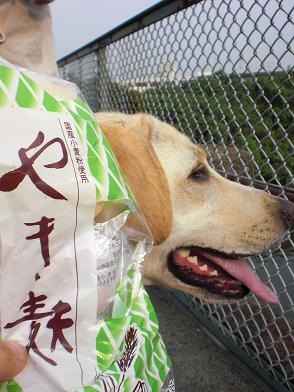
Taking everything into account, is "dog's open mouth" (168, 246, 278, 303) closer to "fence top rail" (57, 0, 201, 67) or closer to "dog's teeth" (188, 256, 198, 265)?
"dog's teeth" (188, 256, 198, 265)

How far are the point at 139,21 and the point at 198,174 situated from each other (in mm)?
1863

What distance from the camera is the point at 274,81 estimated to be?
2.00m

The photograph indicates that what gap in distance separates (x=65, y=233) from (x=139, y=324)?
46 cm

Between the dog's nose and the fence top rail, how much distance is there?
1.38 m

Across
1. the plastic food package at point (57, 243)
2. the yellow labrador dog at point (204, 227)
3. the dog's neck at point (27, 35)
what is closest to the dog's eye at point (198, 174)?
the yellow labrador dog at point (204, 227)

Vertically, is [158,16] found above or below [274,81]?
above

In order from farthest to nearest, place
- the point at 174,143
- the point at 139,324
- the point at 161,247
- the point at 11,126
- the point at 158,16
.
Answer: the point at 158,16 < the point at 174,143 < the point at 161,247 < the point at 139,324 < the point at 11,126

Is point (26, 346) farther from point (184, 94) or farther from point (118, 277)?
point (184, 94)

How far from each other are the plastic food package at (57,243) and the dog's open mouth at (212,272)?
2.83 ft

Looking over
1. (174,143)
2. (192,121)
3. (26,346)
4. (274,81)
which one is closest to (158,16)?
(192,121)

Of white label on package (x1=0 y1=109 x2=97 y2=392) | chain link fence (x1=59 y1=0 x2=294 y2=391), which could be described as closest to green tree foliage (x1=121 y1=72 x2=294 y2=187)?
chain link fence (x1=59 y1=0 x2=294 y2=391)

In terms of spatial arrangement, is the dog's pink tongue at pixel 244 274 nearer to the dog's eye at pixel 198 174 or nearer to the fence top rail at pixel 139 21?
the dog's eye at pixel 198 174

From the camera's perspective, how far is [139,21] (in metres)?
3.19

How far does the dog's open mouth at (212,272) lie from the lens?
5.97ft
